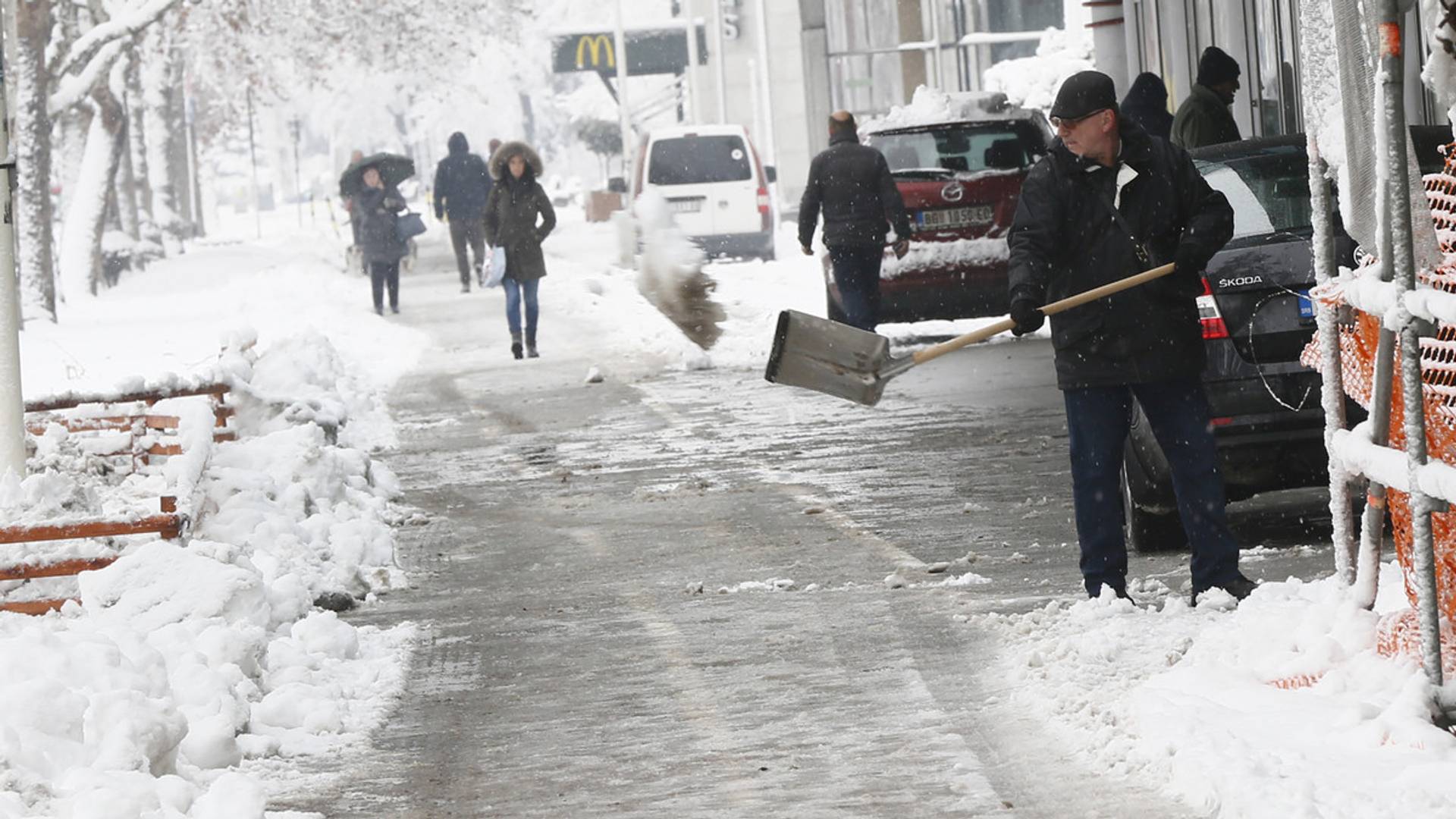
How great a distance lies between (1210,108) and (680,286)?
820cm

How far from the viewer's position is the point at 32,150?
27.1 meters

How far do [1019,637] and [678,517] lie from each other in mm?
3382

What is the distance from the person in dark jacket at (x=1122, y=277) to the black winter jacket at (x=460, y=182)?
803 inches

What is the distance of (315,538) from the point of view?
343 inches

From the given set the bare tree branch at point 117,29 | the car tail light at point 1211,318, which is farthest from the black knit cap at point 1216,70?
the bare tree branch at point 117,29

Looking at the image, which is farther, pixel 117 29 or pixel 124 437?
pixel 117 29

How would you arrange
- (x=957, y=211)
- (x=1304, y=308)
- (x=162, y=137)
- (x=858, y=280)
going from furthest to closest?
1. (x=162, y=137)
2. (x=957, y=211)
3. (x=858, y=280)
4. (x=1304, y=308)

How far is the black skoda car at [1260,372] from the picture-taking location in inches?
300

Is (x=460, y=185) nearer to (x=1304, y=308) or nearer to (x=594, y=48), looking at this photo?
(x=1304, y=308)

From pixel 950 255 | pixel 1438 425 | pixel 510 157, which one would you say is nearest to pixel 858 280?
pixel 950 255

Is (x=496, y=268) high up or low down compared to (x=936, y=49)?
down

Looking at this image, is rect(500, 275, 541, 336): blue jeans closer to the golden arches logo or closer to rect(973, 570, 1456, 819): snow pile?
rect(973, 570, 1456, 819): snow pile

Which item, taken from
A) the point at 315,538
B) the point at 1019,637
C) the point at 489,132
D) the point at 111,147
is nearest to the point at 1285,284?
Result: the point at 1019,637

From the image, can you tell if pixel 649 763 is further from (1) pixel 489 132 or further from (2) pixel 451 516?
(1) pixel 489 132
